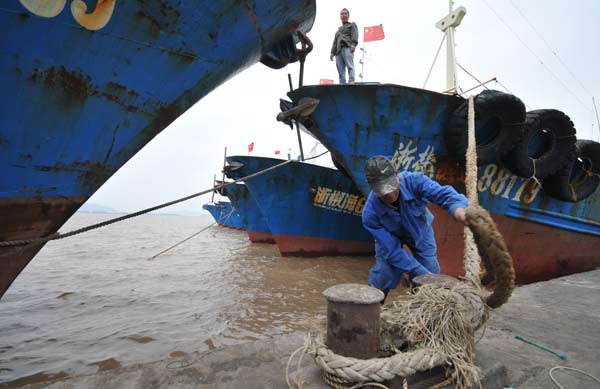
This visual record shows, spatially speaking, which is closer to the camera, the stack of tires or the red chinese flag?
the stack of tires

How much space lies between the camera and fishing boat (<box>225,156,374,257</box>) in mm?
8297

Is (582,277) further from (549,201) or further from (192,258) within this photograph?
(192,258)

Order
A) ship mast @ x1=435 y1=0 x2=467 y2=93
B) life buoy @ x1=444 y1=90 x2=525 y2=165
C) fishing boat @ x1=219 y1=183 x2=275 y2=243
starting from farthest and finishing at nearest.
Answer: fishing boat @ x1=219 y1=183 x2=275 y2=243, ship mast @ x1=435 y1=0 x2=467 y2=93, life buoy @ x1=444 y1=90 x2=525 y2=165

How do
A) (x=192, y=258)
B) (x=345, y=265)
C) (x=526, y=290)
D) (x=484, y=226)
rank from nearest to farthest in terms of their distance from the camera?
(x=484, y=226), (x=526, y=290), (x=345, y=265), (x=192, y=258)

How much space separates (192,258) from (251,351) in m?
8.59

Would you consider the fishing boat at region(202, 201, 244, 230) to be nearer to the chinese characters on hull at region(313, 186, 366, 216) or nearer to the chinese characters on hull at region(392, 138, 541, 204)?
the chinese characters on hull at region(313, 186, 366, 216)

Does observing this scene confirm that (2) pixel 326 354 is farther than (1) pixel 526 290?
No

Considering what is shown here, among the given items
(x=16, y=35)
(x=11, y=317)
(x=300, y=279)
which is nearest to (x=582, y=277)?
(x=300, y=279)

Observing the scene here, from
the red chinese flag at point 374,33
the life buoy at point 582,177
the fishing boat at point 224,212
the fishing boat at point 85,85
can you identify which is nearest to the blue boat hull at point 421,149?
the life buoy at point 582,177

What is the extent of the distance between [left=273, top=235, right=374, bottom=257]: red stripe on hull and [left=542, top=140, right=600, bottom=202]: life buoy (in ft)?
16.0

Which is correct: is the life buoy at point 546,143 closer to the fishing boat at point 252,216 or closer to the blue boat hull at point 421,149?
the blue boat hull at point 421,149

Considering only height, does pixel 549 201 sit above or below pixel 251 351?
above

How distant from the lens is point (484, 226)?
56.8 inches

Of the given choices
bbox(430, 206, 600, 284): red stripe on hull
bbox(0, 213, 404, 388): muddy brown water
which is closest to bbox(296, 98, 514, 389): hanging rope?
bbox(0, 213, 404, 388): muddy brown water
